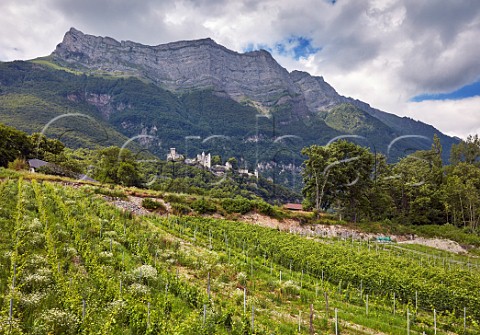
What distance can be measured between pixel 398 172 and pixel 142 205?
42006mm

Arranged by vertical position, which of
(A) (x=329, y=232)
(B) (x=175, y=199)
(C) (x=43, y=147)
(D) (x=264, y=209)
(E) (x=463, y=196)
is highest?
(C) (x=43, y=147)

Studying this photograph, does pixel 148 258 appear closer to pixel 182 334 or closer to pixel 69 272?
pixel 69 272

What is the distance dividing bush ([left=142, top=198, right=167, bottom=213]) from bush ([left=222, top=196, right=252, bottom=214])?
725cm

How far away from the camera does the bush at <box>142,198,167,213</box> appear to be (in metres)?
32.0

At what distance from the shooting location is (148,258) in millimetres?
14000

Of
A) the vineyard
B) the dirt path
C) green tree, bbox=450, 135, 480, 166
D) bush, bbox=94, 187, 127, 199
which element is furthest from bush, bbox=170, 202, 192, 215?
green tree, bbox=450, 135, 480, 166

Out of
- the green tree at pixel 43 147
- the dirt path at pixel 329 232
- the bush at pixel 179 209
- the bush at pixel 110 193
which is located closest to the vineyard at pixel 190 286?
the bush at pixel 110 193

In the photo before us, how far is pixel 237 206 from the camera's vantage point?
3650 centimetres

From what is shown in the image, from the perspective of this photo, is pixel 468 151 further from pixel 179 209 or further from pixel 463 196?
pixel 179 209

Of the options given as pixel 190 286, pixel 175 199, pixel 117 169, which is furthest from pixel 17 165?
pixel 190 286

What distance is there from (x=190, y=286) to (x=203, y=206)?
23103 mm

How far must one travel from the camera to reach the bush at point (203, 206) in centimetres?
3425

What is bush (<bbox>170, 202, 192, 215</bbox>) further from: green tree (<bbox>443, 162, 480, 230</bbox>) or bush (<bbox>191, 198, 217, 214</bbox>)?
green tree (<bbox>443, 162, 480, 230</bbox>)

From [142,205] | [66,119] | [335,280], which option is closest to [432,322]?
[335,280]
